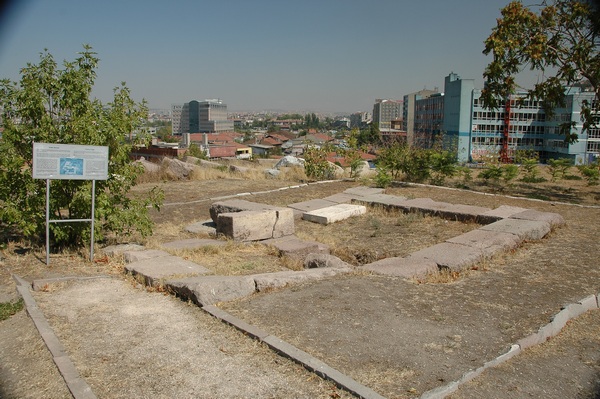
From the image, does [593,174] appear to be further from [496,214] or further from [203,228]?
[203,228]

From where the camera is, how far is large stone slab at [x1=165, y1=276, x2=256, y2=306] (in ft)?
16.4

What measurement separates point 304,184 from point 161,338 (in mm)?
11002

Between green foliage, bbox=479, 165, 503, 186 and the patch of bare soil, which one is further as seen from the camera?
green foliage, bbox=479, 165, 503, 186

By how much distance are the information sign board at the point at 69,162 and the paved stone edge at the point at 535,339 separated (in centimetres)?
524

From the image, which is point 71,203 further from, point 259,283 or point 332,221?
point 332,221

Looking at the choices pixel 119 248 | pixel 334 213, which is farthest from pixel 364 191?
pixel 119 248

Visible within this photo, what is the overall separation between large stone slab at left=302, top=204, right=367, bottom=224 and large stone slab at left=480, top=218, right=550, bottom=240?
306 cm

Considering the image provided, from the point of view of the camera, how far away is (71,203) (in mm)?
7301

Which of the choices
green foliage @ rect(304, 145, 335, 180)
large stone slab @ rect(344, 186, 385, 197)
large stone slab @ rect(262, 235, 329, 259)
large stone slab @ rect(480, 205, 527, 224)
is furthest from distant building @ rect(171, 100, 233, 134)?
large stone slab @ rect(262, 235, 329, 259)

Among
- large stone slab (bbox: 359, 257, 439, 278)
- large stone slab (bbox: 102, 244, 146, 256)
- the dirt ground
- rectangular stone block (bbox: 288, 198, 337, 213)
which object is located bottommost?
the dirt ground

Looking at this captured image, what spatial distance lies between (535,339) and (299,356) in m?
2.03

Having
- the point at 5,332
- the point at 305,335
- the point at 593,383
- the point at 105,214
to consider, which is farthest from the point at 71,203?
the point at 593,383

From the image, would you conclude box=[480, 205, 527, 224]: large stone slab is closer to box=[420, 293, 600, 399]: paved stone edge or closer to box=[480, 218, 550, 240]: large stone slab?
box=[480, 218, 550, 240]: large stone slab

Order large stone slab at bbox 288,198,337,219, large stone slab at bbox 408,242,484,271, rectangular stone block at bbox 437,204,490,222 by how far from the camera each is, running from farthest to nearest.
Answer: large stone slab at bbox 288,198,337,219
rectangular stone block at bbox 437,204,490,222
large stone slab at bbox 408,242,484,271
